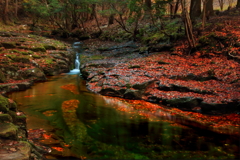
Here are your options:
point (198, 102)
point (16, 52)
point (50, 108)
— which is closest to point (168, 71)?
point (198, 102)

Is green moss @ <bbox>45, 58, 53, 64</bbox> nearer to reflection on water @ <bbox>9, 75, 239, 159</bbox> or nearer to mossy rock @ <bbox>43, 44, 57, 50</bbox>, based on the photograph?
mossy rock @ <bbox>43, 44, 57, 50</bbox>

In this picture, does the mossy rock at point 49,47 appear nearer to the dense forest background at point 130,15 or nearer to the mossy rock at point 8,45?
the mossy rock at point 8,45

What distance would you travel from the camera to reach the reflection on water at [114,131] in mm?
5188

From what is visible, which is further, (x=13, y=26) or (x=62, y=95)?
(x=13, y=26)

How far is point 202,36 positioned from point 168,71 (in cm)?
504

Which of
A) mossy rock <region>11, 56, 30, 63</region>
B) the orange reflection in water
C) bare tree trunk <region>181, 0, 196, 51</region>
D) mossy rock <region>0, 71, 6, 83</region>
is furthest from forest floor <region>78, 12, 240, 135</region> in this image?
mossy rock <region>0, 71, 6, 83</region>

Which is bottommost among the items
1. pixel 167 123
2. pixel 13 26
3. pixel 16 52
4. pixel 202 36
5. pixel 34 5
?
pixel 167 123

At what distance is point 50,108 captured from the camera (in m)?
8.52

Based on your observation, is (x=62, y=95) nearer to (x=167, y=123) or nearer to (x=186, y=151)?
(x=167, y=123)

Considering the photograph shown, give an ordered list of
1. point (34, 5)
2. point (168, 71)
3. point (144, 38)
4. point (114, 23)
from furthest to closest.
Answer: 1. point (114, 23)
2. point (34, 5)
3. point (144, 38)
4. point (168, 71)

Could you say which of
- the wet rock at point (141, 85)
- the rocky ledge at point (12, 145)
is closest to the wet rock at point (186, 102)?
the wet rock at point (141, 85)

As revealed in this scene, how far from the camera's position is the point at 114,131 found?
6543 millimetres

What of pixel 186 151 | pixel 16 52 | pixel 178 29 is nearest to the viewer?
pixel 186 151

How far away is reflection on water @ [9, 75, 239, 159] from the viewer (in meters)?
5.19
